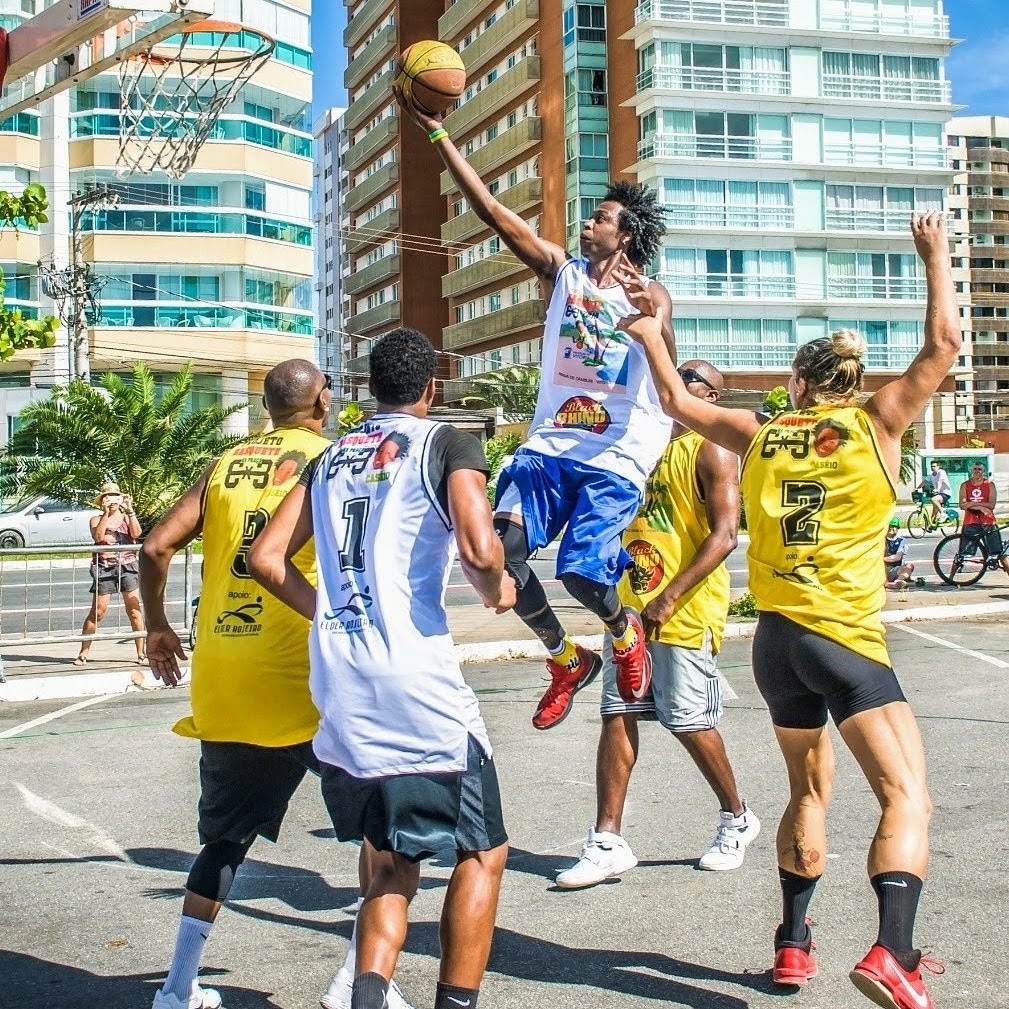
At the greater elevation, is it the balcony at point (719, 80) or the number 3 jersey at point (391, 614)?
the balcony at point (719, 80)

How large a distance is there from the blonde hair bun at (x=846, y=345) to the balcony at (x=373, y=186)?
7974 centimetres

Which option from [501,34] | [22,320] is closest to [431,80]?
[22,320]

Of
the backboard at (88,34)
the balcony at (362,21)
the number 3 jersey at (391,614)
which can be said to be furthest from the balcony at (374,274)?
the number 3 jersey at (391,614)

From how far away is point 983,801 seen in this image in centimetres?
668

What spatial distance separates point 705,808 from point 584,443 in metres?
2.39

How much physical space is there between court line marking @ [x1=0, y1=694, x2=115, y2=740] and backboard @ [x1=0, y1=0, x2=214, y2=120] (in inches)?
193

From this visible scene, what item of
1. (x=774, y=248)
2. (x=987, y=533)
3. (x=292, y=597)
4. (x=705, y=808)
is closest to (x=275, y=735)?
(x=292, y=597)

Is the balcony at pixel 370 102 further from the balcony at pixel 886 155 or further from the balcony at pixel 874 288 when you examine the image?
the balcony at pixel 874 288

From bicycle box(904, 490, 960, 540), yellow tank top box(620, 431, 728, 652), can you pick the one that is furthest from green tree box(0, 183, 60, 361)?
bicycle box(904, 490, 960, 540)

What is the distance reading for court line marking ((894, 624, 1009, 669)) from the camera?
37.6 feet

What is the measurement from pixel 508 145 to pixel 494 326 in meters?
9.08

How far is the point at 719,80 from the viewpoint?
56125mm

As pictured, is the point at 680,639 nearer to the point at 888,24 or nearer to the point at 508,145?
the point at 888,24

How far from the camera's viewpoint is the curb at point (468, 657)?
1137 centimetres
